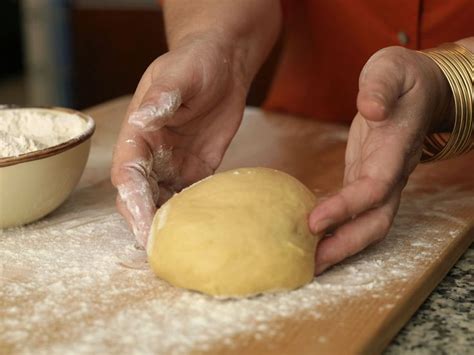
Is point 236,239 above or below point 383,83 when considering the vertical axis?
below

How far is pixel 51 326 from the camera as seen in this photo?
0.89 metres

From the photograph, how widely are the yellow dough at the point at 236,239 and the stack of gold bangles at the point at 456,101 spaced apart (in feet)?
0.96

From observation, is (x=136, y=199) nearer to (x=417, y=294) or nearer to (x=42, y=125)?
(x=42, y=125)

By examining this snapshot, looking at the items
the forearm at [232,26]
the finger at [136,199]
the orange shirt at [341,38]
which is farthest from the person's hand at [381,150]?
the orange shirt at [341,38]

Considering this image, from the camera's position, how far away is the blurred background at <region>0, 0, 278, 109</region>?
3.38 meters

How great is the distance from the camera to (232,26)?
57.0 inches

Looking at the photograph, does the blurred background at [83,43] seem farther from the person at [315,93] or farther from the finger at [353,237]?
the finger at [353,237]

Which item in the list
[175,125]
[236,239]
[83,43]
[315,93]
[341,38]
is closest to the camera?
[236,239]

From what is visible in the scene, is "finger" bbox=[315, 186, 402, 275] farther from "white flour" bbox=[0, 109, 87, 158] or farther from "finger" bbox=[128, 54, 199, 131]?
"white flour" bbox=[0, 109, 87, 158]

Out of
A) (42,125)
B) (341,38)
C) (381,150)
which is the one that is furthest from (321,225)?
(341,38)

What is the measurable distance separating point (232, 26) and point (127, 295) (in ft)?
2.26

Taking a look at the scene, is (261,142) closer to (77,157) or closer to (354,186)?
(77,157)

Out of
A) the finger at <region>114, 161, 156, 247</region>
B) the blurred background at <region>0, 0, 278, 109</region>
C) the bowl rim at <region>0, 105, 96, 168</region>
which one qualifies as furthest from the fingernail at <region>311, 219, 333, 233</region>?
the blurred background at <region>0, 0, 278, 109</region>

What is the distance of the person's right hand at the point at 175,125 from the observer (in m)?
1.11
